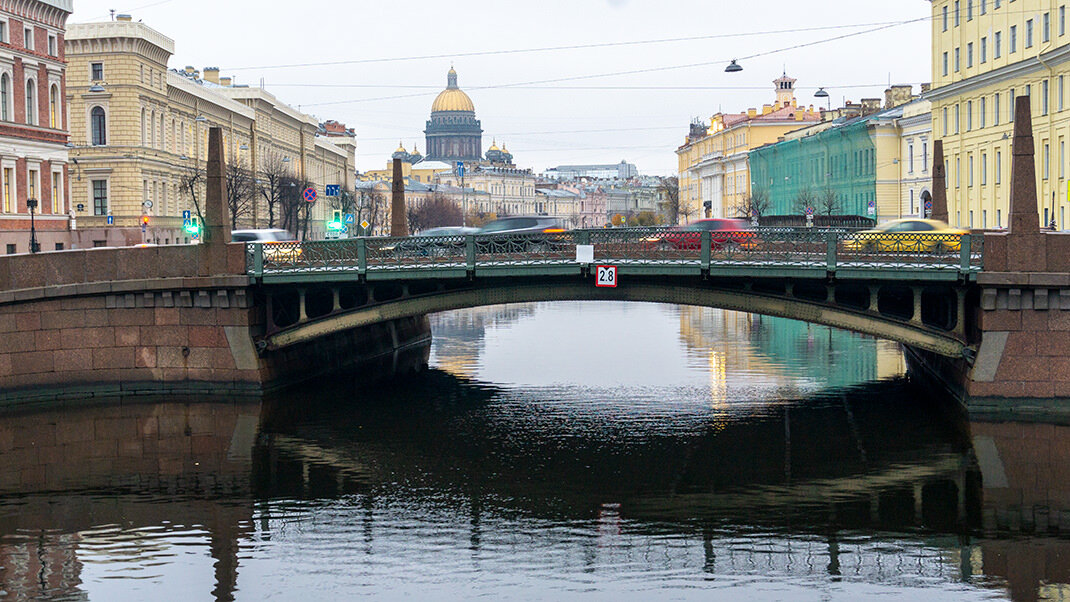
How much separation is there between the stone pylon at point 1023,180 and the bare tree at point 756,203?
8499 cm

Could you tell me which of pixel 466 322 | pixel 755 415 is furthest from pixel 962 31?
pixel 755 415

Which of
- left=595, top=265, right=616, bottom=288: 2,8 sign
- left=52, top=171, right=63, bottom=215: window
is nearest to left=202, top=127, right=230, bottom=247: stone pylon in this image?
left=595, top=265, right=616, bottom=288: 2,8 sign

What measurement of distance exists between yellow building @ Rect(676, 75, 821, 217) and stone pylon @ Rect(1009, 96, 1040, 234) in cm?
10096

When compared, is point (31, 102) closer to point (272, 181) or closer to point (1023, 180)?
point (272, 181)

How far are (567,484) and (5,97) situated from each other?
3807cm

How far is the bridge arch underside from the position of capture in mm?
33469

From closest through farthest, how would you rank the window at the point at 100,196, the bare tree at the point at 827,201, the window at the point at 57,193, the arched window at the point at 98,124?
the window at the point at 57,193 < the arched window at the point at 98,124 < the window at the point at 100,196 < the bare tree at the point at 827,201

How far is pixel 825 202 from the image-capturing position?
104m

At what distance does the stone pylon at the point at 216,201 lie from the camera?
35.7m

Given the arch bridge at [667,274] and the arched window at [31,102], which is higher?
the arched window at [31,102]

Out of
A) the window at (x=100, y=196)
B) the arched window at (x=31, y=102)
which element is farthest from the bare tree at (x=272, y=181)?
the arched window at (x=31, y=102)

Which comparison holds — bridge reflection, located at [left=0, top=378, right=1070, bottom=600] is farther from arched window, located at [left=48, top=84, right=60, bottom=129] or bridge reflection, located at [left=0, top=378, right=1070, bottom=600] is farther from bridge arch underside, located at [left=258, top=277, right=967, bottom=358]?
arched window, located at [left=48, top=84, right=60, bottom=129]

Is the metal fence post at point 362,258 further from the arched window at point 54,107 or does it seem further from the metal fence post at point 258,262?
the arched window at point 54,107

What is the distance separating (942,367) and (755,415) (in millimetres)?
6010
